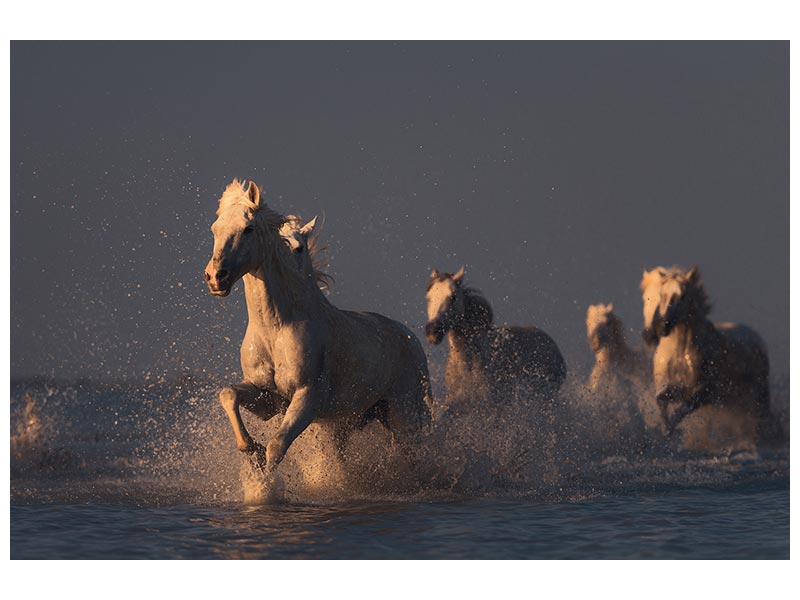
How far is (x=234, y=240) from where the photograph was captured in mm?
8766

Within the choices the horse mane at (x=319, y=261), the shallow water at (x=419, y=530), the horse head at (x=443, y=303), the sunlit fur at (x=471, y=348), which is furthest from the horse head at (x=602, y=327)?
the horse mane at (x=319, y=261)

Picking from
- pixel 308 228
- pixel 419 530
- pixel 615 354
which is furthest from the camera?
pixel 615 354

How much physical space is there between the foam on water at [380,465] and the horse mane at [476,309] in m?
0.71

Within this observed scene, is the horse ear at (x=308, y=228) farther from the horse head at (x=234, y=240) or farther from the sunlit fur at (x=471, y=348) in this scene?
the sunlit fur at (x=471, y=348)

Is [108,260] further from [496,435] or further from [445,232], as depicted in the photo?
[496,435]

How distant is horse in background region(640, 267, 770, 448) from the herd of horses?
0.01 meters

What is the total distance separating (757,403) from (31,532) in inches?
318

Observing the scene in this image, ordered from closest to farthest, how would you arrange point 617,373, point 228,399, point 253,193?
point 228,399, point 253,193, point 617,373

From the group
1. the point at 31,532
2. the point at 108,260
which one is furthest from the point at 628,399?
the point at 31,532

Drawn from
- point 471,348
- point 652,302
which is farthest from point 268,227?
point 652,302

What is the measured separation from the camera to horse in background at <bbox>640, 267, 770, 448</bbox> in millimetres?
12898

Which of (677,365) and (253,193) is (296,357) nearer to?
(253,193)

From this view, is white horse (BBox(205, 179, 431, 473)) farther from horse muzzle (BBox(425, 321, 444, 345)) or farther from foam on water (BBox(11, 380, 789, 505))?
horse muzzle (BBox(425, 321, 444, 345))

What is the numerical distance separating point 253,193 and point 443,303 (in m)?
2.98
